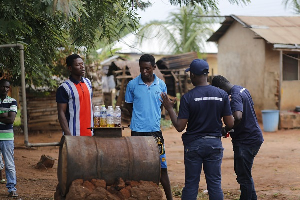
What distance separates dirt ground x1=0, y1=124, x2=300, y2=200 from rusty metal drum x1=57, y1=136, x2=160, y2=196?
7.34 feet

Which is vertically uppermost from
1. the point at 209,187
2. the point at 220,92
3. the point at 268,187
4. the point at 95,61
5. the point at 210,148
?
the point at 95,61

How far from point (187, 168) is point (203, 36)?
76.8 ft

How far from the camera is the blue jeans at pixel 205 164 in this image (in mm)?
5289

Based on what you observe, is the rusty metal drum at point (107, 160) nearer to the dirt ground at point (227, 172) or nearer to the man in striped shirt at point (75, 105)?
the man in striped shirt at point (75, 105)

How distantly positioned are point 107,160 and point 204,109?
1145mm

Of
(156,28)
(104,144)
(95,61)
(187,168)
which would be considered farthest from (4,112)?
(156,28)

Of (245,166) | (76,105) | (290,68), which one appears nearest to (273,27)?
(290,68)

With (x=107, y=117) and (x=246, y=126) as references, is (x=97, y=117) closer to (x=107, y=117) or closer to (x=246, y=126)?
(x=107, y=117)

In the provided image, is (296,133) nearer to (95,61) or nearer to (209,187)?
(95,61)

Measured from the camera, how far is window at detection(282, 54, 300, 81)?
2033 cm

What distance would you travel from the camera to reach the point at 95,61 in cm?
1836

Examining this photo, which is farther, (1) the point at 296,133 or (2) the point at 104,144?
(1) the point at 296,133

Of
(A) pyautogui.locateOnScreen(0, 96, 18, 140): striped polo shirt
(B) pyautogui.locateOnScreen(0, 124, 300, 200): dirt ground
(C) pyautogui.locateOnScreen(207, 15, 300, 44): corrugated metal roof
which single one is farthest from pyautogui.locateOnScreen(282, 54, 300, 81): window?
(A) pyautogui.locateOnScreen(0, 96, 18, 140): striped polo shirt

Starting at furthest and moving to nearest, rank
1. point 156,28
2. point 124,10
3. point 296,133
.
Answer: point 156,28, point 296,133, point 124,10
